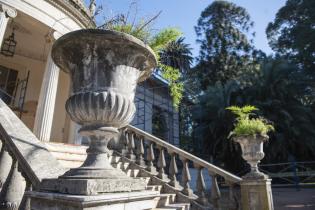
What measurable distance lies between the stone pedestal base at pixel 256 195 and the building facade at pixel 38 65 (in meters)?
4.43

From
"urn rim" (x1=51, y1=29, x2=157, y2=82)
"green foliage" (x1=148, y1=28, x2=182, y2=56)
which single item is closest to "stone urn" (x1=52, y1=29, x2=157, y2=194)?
"urn rim" (x1=51, y1=29, x2=157, y2=82)

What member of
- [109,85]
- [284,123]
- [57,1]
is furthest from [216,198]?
[284,123]

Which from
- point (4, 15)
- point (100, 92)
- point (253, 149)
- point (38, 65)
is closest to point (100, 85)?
point (100, 92)

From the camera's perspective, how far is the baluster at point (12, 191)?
7.98 feet

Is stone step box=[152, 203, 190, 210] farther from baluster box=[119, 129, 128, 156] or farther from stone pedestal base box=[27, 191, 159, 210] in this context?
stone pedestal base box=[27, 191, 159, 210]

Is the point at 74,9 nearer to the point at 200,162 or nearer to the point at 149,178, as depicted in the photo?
the point at 149,178

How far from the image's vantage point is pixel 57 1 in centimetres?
757

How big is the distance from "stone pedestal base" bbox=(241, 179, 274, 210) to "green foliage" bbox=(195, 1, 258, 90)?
1999 centimetres

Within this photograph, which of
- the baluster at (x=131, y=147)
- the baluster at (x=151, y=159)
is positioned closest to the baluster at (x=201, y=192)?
the baluster at (x=151, y=159)

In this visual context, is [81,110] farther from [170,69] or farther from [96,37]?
[170,69]

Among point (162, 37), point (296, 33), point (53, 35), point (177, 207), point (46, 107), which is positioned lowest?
point (177, 207)

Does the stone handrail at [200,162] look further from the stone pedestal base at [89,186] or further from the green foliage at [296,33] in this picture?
the green foliage at [296,33]

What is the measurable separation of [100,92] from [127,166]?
3957 millimetres

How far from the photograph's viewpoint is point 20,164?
2.50 m
